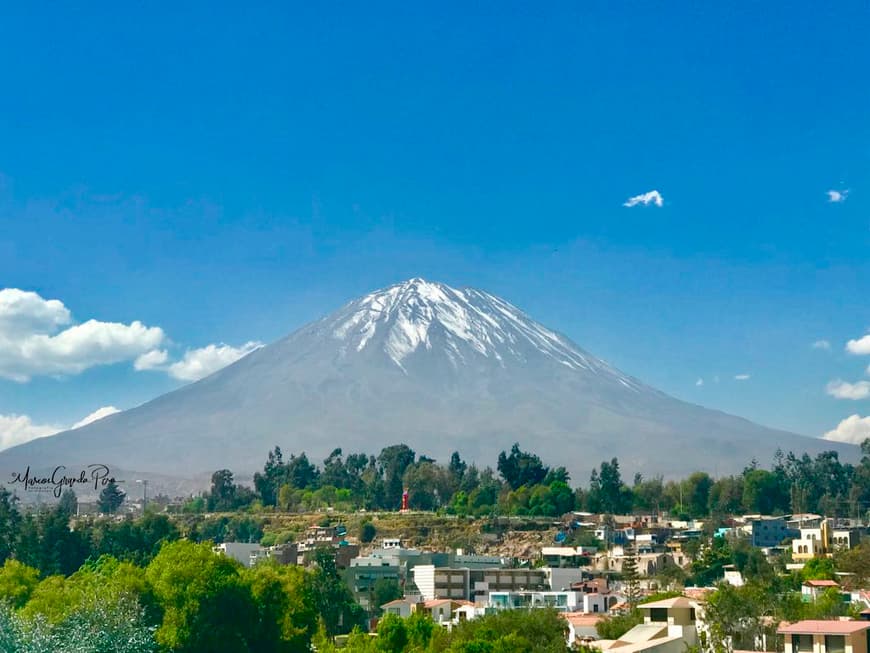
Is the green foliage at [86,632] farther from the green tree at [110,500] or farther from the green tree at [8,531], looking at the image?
the green tree at [110,500]

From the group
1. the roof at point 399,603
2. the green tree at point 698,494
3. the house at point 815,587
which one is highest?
the green tree at point 698,494

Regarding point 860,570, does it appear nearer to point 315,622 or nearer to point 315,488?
point 315,622

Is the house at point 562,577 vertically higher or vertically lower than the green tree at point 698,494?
lower

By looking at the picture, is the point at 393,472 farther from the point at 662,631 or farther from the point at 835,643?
the point at 835,643

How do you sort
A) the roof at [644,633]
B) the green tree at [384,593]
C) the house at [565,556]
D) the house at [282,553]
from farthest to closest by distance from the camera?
the house at [282,553] → the house at [565,556] → the green tree at [384,593] → the roof at [644,633]

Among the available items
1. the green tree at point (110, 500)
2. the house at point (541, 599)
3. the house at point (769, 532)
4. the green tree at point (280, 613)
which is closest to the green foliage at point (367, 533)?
the house at point (769, 532)

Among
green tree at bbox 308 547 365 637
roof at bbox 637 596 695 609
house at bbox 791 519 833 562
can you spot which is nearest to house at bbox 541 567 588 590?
green tree at bbox 308 547 365 637

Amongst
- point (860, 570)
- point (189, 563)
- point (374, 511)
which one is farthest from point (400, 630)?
point (374, 511)
